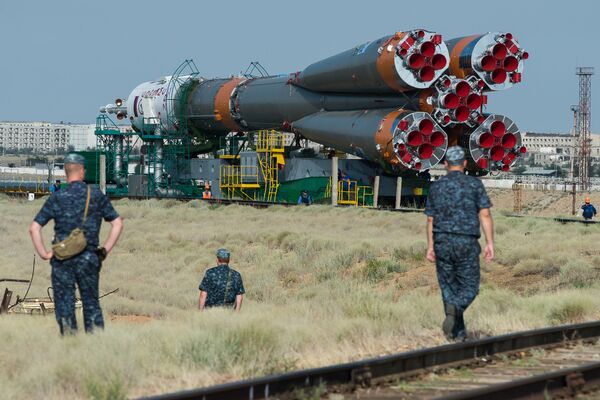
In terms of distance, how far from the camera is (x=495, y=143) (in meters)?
41.1

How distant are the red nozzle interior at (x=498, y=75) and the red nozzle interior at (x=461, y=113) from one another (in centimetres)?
154

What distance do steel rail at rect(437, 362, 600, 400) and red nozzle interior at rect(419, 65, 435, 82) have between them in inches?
1190

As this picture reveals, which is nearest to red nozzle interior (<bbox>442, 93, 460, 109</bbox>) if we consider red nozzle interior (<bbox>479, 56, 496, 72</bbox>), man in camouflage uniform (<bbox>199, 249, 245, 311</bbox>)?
red nozzle interior (<bbox>479, 56, 496, 72</bbox>)

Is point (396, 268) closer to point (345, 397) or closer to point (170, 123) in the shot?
point (345, 397)

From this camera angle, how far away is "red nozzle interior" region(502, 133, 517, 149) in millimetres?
41500

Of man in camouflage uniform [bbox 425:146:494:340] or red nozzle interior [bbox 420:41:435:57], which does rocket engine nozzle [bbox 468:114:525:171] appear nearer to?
red nozzle interior [bbox 420:41:435:57]

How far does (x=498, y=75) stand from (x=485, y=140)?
264cm

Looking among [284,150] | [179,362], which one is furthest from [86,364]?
[284,150]

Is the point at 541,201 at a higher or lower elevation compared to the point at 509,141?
lower

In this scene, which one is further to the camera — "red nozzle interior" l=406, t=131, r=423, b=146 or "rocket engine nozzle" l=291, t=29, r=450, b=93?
"red nozzle interior" l=406, t=131, r=423, b=146

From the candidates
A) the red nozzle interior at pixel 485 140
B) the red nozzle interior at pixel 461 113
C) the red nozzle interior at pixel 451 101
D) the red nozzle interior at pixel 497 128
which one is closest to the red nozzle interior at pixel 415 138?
the red nozzle interior at pixel 451 101

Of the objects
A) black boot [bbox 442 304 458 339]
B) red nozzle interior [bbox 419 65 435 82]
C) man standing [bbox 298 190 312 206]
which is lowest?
black boot [bbox 442 304 458 339]

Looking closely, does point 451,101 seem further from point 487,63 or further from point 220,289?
point 220,289

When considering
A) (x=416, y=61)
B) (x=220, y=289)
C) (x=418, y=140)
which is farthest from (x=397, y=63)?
(x=220, y=289)
